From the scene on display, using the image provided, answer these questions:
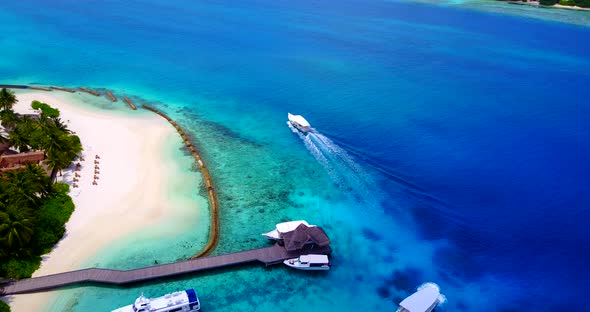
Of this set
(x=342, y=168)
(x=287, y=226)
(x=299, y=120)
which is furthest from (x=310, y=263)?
(x=299, y=120)

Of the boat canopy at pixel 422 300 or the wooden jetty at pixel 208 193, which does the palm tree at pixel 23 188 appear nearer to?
the wooden jetty at pixel 208 193

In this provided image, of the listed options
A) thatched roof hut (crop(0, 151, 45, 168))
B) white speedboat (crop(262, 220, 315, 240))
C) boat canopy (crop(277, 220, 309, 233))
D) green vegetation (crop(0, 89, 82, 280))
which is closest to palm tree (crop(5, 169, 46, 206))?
green vegetation (crop(0, 89, 82, 280))

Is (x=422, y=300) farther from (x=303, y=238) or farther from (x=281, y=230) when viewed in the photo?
(x=281, y=230)

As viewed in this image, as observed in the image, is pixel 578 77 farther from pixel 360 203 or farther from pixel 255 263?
pixel 255 263

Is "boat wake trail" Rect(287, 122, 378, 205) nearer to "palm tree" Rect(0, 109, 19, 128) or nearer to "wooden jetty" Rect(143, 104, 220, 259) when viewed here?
"wooden jetty" Rect(143, 104, 220, 259)

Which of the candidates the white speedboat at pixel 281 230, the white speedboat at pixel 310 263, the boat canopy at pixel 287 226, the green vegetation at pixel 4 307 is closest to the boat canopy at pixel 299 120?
the boat canopy at pixel 287 226
